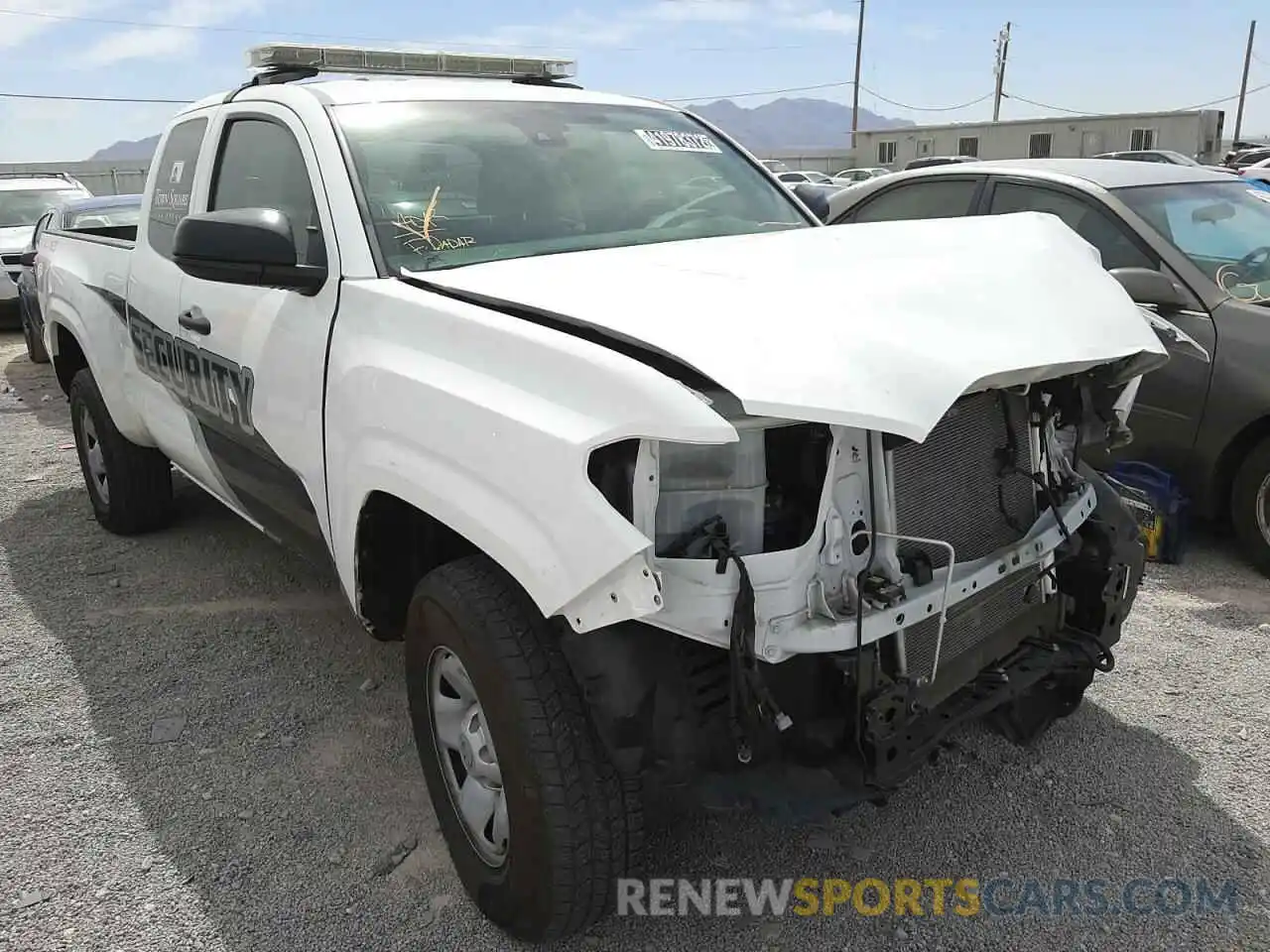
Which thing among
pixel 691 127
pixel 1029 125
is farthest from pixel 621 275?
pixel 1029 125

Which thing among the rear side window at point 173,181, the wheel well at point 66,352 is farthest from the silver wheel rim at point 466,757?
the wheel well at point 66,352

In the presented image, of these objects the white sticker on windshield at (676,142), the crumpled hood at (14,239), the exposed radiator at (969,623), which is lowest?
the crumpled hood at (14,239)

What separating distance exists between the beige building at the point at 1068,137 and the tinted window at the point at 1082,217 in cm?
3014

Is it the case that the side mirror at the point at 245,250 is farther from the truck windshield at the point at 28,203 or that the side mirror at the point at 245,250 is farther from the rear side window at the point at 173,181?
the truck windshield at the point at 28,203

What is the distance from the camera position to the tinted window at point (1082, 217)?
187 inches

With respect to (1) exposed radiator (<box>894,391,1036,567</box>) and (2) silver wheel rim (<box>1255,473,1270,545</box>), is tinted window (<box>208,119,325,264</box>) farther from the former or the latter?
(2) silver wheel rim (<box>1255,473,1270,545</box>)

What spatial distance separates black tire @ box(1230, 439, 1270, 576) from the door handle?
4064 millimetres

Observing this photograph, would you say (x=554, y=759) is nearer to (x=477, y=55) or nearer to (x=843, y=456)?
(x=843, y=456)

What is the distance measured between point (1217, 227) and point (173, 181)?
456cm

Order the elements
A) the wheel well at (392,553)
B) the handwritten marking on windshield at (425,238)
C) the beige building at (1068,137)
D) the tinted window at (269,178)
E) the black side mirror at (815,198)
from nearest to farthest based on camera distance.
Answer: the wheel well at (392,553) → the handwritten marking on windshield at (425,238) → the tinted window at (269,178) → the black side mirror at (815,198) → the beige building at (1068,137)

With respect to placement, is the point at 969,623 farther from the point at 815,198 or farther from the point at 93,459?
the point at 93,459

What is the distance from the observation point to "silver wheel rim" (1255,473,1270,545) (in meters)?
4.34

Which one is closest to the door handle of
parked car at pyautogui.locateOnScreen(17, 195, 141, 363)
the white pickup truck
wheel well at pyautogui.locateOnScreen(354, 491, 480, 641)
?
the white pickup truck

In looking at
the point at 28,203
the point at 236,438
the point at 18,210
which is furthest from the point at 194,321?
the point at 28,203
